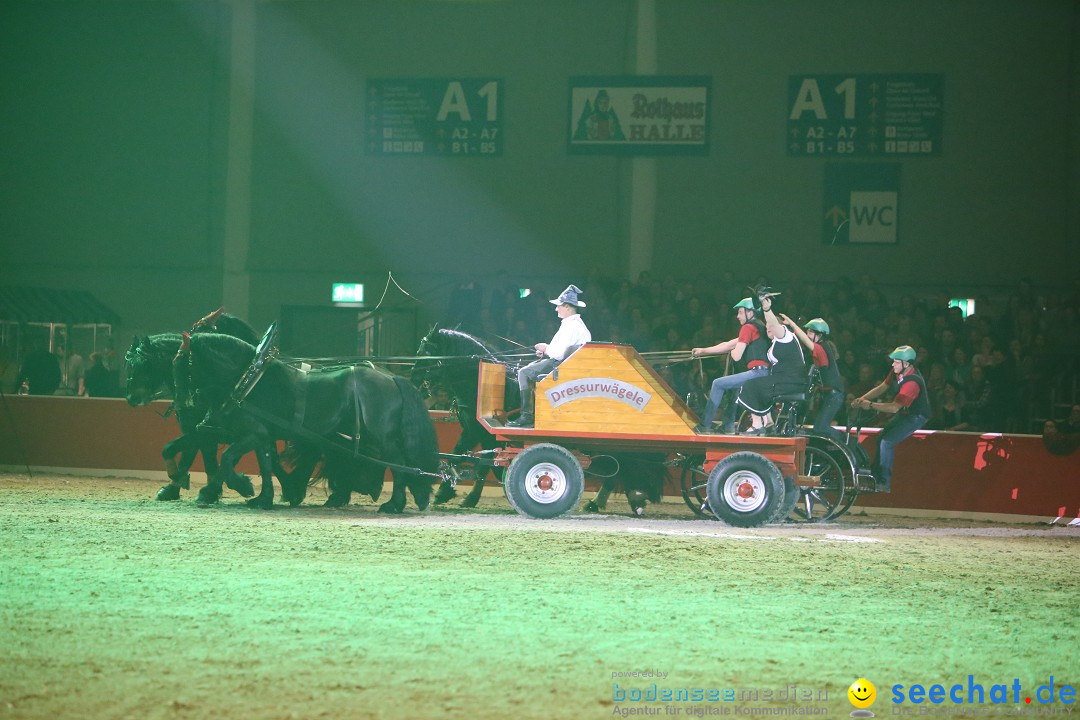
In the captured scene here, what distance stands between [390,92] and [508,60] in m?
2.23

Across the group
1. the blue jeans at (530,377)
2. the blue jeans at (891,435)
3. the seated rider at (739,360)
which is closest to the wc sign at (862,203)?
the blue jeans at (891,435)

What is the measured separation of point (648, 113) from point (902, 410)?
33.1ft

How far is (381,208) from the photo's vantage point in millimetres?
24453

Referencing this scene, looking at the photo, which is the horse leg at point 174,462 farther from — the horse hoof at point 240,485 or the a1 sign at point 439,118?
the a1 sign at point 439,118

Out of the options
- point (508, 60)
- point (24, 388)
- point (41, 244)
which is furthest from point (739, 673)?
point (41, 244)

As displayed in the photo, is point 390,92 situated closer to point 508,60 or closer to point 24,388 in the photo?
point 508,60

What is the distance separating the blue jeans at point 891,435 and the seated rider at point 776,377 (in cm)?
153

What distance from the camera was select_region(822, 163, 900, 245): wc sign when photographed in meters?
22.4

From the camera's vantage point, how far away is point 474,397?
47.9 ft

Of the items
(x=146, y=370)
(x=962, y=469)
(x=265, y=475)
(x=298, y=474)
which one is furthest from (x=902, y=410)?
(x=146, y=370)

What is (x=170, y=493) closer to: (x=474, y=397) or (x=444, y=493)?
(x=444, y=493)

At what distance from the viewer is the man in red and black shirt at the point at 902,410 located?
14281 mm

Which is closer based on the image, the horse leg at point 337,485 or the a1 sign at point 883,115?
the horse leg at point 337,485

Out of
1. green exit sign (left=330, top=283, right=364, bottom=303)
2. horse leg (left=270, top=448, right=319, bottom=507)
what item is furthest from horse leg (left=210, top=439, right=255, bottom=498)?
green exit sign (left=330, top=283, right=364, bottom=303)
